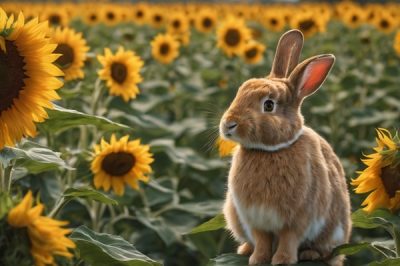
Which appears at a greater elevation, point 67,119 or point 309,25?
point 309,25

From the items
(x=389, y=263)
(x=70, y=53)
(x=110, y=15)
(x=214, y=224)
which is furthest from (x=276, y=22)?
(x=389, y=263)

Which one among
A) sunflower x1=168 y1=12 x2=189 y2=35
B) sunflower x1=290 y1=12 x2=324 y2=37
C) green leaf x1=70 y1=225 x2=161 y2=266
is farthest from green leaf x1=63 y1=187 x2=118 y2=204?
sunflower x1=168 y1=12 x2=189 y2=35

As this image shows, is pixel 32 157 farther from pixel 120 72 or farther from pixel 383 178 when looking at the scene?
pixel 120 72

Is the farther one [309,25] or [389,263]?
[309,25]

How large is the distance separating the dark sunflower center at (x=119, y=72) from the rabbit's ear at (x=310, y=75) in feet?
8.01

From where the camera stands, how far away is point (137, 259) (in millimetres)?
2227

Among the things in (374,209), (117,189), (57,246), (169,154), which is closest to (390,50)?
(169,154)

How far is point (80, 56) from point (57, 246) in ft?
10.3

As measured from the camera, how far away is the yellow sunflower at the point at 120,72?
4.59 m

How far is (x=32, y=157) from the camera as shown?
2.37 meters

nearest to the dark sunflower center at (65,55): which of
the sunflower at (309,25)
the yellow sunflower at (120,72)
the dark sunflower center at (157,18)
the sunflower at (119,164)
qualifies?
the yellow sunflower at (120,72)

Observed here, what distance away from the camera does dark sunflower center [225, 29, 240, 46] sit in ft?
24.5

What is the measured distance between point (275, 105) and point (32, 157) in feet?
2.41

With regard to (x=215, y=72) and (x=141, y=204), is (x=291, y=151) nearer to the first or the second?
(x=141, y=204)
